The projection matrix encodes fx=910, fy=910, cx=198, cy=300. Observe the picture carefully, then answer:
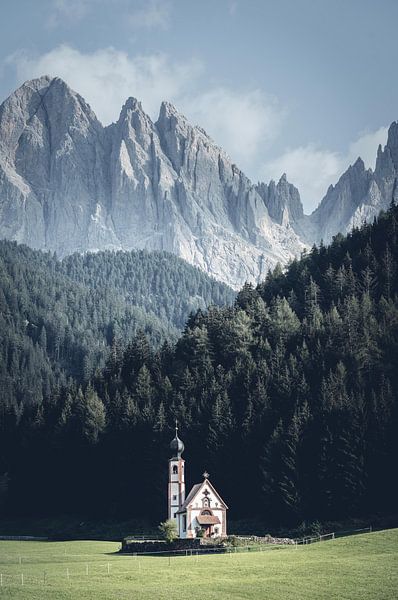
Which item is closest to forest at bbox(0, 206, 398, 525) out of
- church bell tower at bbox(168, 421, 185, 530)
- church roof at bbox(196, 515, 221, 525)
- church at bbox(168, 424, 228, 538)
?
church at bbox(168, 424, 228, 538)

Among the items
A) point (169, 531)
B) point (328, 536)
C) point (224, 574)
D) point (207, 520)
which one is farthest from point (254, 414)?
point (224, 574)

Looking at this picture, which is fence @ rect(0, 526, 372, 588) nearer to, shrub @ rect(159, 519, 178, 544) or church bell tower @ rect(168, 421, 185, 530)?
shrub @ rect(159, 519, 178, 544)

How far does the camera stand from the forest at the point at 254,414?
95.2 metres

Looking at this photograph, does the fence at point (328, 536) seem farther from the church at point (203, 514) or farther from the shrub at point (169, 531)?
the church at point (203, 514)

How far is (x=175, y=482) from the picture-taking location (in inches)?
3826

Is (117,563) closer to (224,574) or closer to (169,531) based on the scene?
(224,574)

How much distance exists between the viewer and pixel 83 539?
102m

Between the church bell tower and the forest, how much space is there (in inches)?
288

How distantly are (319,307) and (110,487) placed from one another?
138ft

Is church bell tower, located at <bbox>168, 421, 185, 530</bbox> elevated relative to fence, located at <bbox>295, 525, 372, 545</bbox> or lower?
elevated

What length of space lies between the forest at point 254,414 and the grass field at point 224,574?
2097 centimetres

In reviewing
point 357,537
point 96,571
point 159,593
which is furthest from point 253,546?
point 159,593

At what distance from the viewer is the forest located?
95.2m

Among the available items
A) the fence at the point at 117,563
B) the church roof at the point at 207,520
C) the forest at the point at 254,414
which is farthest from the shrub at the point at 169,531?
the forest at the point at 254,414
